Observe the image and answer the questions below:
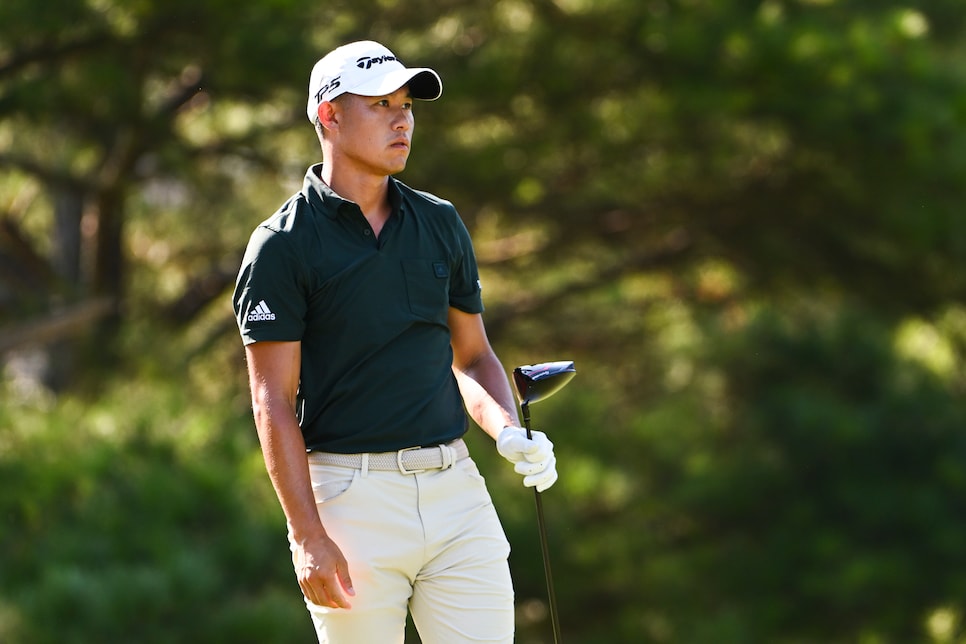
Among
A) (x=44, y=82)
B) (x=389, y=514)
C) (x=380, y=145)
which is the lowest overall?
(x=389, y=514)

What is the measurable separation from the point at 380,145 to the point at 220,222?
9656 mm

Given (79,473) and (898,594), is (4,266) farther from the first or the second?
(898,594)

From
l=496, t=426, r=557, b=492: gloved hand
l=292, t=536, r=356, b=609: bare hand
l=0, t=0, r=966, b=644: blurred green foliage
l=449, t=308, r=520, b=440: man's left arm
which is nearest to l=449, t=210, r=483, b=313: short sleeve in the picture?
l=449, t=308, r=520, b=440: man's left arm

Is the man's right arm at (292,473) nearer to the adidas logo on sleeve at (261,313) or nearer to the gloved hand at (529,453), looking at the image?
the adidas logo on sleeve at (261,313)

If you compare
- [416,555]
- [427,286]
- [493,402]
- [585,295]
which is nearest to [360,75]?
[427,286]

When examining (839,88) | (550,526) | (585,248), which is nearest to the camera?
(839,88)

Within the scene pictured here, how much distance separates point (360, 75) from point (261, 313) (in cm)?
50

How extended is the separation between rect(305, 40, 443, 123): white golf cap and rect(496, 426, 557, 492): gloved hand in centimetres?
67

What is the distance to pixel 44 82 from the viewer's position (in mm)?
7895

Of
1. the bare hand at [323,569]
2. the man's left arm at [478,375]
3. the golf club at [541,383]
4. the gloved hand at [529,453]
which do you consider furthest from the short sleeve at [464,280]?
the bare hand at [323,569]

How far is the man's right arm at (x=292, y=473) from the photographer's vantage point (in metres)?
2.53

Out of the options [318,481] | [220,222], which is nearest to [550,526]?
[220,222]

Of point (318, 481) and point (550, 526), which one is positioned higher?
point (318, 481)

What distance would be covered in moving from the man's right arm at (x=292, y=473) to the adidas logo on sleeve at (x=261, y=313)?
0.16 ft
